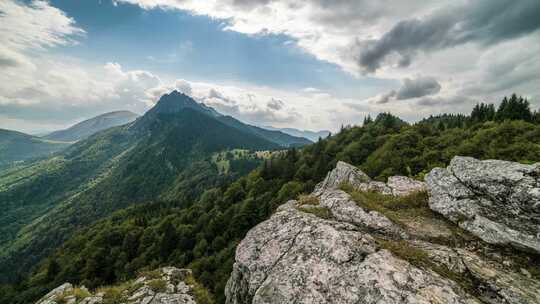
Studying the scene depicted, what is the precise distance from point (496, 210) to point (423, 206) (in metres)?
3.37

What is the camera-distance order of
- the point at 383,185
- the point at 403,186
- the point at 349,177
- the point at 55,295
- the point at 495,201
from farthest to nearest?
the point at 349,177
the point at 383,185
the point at 403,186
the point at 55,295
the point at 495,201

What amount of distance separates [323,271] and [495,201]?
8.45 meters

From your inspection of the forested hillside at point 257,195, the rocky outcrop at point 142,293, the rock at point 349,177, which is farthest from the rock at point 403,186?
the forested hillside at point 257,195

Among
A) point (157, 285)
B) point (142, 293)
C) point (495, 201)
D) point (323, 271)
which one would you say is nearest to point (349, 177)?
point (495, 201)

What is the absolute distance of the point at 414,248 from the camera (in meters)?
8.95

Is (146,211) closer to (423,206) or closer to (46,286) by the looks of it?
(46,286)

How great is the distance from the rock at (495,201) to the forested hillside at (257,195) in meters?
47.2

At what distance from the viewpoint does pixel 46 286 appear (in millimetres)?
81562

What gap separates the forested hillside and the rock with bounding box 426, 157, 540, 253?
47.2 meters

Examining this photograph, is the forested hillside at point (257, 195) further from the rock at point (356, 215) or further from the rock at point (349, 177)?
the rock at point (356, 215)

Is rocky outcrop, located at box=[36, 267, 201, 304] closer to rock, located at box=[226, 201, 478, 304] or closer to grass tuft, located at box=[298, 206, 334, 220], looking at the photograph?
rock, located at box=[226, 201, 478, 304]

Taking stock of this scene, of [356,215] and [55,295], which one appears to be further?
[55,295]

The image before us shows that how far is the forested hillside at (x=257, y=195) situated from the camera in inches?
2142

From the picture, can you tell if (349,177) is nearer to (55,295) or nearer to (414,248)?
(414,248)
